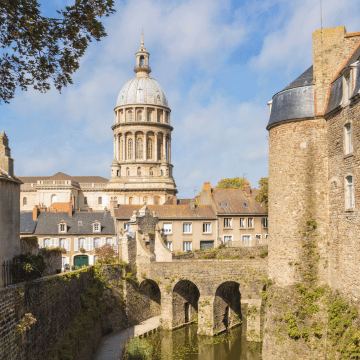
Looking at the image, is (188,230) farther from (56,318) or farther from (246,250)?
(56,318)

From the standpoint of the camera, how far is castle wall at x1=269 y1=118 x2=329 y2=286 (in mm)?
16656

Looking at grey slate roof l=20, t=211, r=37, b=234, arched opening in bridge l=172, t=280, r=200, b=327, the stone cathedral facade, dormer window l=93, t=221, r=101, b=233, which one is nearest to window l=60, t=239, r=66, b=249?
grey slate roof l=20, t=211, r=37, b=234

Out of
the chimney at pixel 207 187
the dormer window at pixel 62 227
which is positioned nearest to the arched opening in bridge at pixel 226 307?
the chimney at pixel 207 187

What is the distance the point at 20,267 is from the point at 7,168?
3.41 metres

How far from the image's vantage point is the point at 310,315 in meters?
16.3

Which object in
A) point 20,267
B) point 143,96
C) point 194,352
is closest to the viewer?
point 20,267

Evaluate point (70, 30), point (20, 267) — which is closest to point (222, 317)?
point (20, 267)

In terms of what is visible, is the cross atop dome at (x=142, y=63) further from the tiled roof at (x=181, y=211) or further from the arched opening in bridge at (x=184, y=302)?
the arched opening in bridge at (x=184, y=302)

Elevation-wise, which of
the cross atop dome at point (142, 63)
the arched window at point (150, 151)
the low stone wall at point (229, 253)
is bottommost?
the low stone wall at point (229, 253)

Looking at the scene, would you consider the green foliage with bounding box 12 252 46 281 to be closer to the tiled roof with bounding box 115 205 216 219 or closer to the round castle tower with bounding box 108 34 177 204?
the tiled roof with bounding box 115 205 216 219

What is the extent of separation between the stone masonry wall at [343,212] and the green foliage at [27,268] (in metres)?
10.7

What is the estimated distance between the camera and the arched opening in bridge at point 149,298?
2595 cm

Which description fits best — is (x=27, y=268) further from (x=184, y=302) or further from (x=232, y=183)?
(x=232, y=183)

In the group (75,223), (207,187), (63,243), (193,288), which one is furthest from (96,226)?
(193,288)
